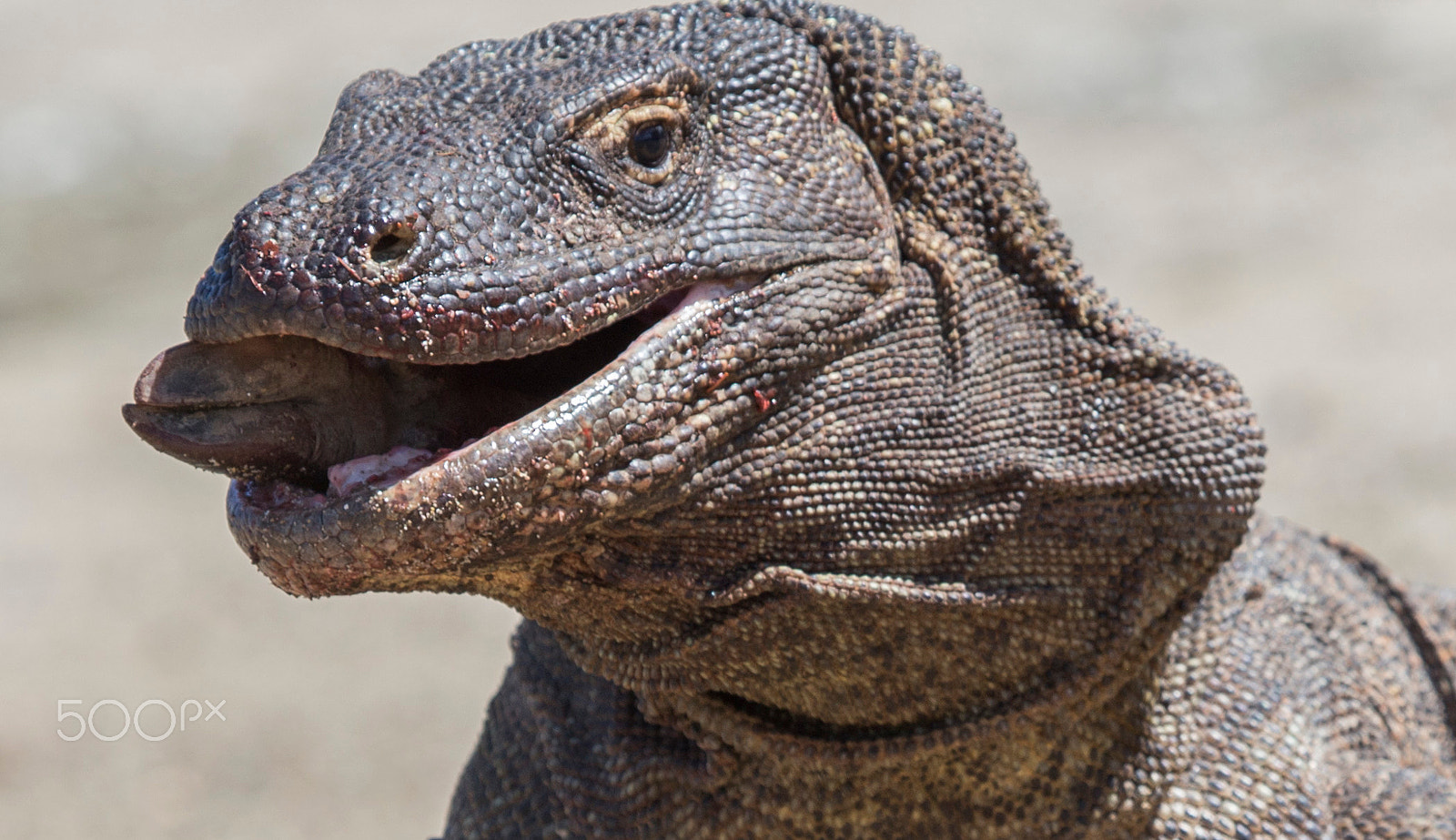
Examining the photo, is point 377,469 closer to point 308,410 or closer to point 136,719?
point 308,410

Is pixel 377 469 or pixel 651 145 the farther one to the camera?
pixel 651 145

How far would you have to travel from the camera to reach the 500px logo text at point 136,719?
970cm

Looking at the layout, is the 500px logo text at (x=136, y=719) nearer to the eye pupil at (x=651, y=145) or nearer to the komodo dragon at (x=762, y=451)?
the komodo dragon at (x=762, y=451)

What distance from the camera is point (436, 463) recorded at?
111 inches

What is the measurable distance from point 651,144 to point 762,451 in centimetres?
70

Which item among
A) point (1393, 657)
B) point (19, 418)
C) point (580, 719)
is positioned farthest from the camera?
point (19, 418)

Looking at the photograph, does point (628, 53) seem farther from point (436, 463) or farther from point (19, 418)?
point (19, 418)

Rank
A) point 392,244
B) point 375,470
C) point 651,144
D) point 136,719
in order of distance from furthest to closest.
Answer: point 136,719 → point 651,144 → point 375,470 → point 392,244

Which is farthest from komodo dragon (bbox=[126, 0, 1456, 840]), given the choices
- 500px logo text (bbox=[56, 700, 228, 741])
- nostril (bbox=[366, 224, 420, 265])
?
500px logo text (bbox=[56, 700, 228, 741])

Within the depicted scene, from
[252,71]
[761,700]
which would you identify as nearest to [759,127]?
[761,700]

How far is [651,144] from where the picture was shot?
10.5 ft

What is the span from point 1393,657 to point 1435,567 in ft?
20.1

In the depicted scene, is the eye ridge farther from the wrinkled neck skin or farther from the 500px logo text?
the 500px logo text

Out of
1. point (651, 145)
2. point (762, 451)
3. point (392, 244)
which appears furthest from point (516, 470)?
point (651, 145)
